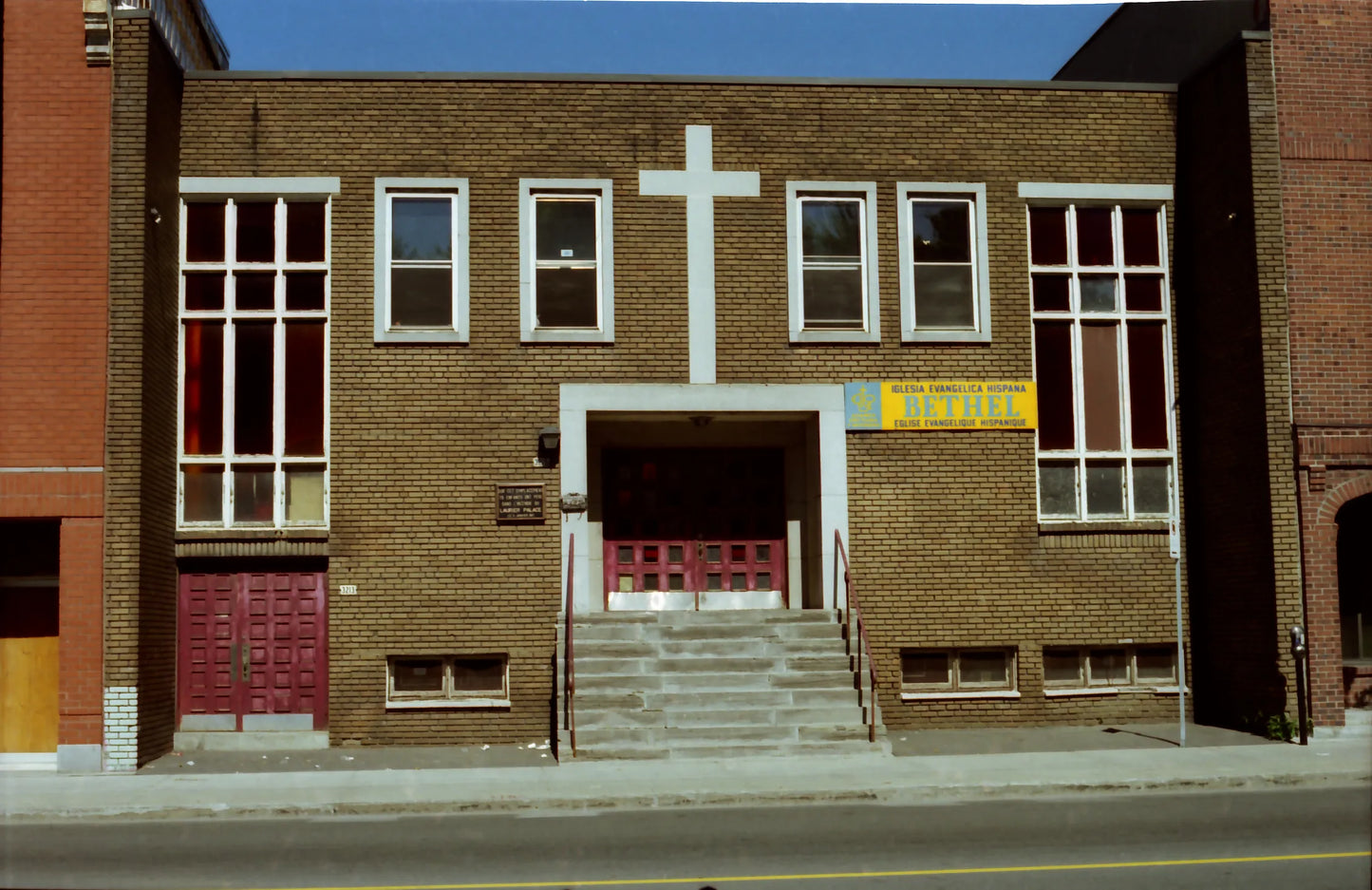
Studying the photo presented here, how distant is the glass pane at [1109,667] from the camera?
1877 centimetres

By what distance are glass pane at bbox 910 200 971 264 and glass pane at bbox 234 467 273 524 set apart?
9007 mm

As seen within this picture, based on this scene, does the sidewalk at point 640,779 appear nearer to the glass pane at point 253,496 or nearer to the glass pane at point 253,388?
the glass pane at point 253,496

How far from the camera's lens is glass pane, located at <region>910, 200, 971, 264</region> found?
1905 centimetres

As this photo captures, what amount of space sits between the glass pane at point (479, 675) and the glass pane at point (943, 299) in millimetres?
7097

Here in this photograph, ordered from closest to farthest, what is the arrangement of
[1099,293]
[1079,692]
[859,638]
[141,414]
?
[141,414] → [859,638] → [1079,692] → [1099,293]

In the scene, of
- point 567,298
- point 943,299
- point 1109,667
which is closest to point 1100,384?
point 943,299

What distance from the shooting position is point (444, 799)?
1349cm

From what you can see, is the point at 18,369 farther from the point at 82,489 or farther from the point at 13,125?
the point at 13,125

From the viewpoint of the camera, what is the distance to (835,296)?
1886cm

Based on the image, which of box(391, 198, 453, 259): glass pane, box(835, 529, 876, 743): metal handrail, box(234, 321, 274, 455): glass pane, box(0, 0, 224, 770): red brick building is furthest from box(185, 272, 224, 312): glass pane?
box(835, 529, 876, 743): metal handrail

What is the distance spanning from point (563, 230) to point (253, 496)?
5.23m

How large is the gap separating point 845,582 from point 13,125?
1138cm

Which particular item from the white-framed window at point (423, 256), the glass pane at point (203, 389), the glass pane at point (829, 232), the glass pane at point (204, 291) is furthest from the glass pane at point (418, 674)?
the glass pane at point (829, 232)

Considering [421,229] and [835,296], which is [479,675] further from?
[835,296]
